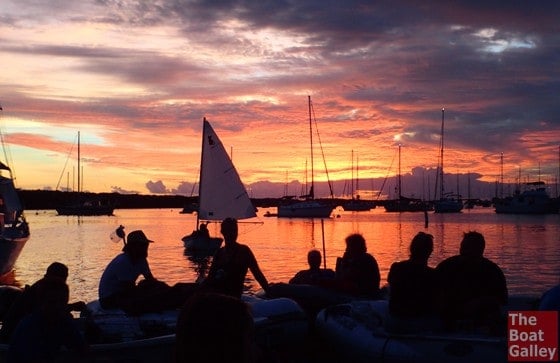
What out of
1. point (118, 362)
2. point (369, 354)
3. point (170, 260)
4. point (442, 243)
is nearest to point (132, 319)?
point (118, 362)

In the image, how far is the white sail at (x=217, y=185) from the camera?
28.7m

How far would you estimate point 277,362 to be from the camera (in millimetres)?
4211

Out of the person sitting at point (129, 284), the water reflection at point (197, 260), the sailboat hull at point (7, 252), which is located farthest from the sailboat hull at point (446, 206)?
the person sitting at point (129, 284)

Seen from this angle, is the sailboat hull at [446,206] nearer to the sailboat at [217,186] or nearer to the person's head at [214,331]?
the sailboat at [217,186]

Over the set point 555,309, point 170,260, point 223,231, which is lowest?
point 170,260

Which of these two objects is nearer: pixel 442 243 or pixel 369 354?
pixel 369 354

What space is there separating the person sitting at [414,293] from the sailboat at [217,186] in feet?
65.6

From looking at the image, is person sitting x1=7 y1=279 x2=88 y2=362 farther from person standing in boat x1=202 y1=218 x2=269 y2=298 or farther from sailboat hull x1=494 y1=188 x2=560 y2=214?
sailboat hull x1=494 y1=188 x2=560 y2=214

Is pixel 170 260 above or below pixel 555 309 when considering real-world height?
below

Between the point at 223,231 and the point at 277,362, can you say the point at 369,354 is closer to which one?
the point at 223,231

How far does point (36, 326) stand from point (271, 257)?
32359mm

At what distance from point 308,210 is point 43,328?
97295 millimetres

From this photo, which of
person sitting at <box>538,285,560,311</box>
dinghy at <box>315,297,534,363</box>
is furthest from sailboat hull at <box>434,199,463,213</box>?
person sitting at <box>538,285,560,311</box>

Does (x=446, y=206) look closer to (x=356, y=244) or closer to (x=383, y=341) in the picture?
(x=356, y=244)
